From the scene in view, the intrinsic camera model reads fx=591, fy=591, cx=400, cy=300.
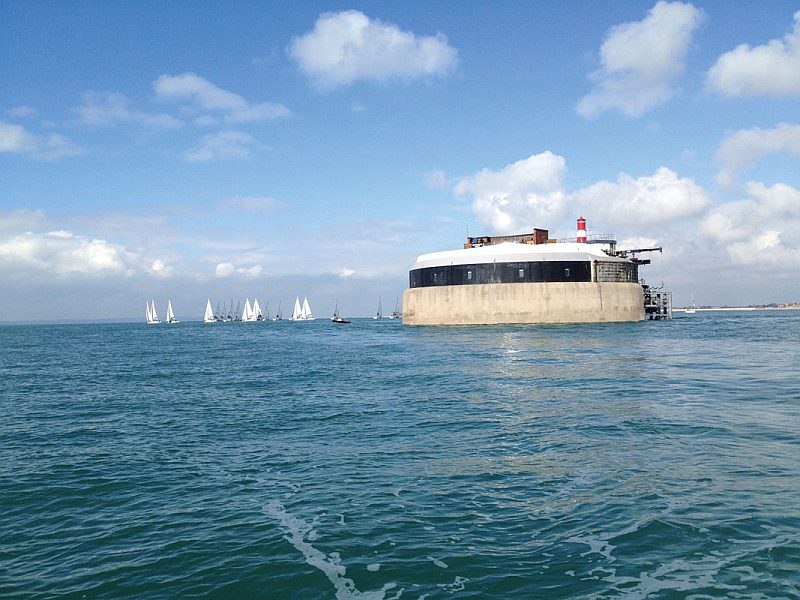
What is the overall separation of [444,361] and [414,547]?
3282 centimetres

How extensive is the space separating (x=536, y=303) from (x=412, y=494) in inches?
3089

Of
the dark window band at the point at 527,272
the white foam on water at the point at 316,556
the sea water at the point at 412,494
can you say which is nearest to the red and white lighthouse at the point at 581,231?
the dark window band at the point at 527,272

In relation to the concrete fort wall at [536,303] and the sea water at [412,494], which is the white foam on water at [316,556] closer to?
the sea water at [412,494]

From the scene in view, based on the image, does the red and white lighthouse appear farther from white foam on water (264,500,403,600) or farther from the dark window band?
white foam on water (264,500,403,600)

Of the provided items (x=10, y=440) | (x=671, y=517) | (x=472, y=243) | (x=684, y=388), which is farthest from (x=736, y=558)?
(x=472, y=243)

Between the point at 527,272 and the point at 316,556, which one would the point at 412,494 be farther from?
the point at 527,272

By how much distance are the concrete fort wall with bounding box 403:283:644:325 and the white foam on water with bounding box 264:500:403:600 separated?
79312mm

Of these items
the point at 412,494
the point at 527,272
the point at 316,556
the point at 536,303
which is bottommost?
the point at 316,556

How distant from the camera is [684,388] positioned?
26609 millimetres

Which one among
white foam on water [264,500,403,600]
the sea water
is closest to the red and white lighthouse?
the sea water

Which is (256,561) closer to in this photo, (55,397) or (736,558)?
(736,558)

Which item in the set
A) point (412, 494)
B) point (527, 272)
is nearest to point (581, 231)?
point (527, 272)

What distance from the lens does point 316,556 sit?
9.88 m

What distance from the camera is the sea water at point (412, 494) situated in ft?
29.6
